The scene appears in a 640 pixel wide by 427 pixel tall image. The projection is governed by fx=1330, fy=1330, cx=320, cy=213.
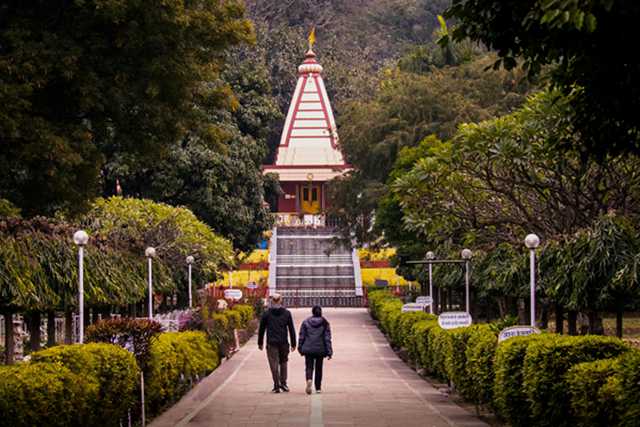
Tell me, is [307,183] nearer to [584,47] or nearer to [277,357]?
[277,357]

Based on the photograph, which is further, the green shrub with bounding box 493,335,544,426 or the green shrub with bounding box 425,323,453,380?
the green shrub with bounding box 425,323,453,380

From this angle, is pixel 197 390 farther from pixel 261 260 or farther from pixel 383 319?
pixel 261 260

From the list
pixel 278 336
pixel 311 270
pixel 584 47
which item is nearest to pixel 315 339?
pixel 278 336

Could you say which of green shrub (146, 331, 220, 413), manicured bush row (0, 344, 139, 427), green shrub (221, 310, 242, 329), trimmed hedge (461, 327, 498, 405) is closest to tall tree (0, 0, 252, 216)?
green shrub (146, 331, 220, 413)

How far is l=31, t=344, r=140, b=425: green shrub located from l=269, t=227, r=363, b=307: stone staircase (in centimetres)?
4655

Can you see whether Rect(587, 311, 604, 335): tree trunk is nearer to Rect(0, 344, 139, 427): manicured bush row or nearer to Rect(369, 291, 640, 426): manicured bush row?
Rect(369, 291, 640, 426): manicured bush row

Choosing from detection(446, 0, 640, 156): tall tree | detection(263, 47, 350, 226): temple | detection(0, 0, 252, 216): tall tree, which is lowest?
detection(446, 0, 640, 156): tall tree

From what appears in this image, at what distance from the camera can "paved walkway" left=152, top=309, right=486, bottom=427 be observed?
1625 centimetres

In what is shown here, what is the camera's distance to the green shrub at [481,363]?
15726 millimetres

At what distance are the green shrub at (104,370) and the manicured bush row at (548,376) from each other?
13.3ft

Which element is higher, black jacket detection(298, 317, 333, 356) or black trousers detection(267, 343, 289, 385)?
black jacket detection(298, 317, 333, 356)

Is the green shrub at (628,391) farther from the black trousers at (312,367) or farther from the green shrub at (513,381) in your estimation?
the black trousers at (312,367)

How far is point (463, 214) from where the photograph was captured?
29.9 meters

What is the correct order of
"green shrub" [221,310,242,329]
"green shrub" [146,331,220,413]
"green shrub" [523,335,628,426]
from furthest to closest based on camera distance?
"green shrub" [221,310,242,329] < "green shrub" [146,331,220,413] < "green shrub" [523,335,628,426]
